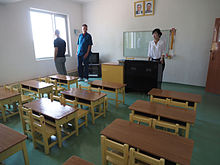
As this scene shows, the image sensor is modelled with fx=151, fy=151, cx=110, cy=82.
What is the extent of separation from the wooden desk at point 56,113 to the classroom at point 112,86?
0.05 feet

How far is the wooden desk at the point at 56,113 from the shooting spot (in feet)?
7.31

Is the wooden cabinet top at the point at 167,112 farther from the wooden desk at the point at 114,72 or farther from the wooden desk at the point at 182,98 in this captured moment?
the wooden desk at the point at 114,72

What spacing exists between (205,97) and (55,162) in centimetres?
425

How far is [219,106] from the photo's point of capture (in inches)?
149

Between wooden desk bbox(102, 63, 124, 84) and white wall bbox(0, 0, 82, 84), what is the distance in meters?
2.51

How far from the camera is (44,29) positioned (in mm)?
5891

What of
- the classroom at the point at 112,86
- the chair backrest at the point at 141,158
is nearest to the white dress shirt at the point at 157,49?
the classroom at the point at 112,86

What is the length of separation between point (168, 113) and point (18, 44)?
506cm

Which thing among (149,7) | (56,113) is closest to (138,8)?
(149,7)

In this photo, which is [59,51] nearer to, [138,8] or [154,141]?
[138,8]

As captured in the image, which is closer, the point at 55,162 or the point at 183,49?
the point at 55,162

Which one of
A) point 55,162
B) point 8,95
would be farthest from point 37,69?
point 55,162

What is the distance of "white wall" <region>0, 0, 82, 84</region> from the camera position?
4.64 m

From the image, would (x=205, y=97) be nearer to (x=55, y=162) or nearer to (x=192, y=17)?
(x=192, y=17)
